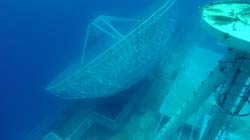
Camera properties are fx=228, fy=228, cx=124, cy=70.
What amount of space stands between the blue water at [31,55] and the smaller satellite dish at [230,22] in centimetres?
1362

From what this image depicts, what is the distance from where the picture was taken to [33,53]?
56.2ft

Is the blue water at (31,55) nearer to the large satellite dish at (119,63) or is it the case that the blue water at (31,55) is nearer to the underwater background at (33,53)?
the underwater background at (33,53)

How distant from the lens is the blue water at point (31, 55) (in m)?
15.7

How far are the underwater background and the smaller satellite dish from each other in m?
13.1

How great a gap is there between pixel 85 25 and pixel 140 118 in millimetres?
10614

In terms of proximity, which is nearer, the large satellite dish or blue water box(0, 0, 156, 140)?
the large satellite dish

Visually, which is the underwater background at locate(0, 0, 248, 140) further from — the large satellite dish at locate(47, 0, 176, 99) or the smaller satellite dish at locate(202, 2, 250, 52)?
the smaller satellite dish at locate(202, 2, 250, 52)

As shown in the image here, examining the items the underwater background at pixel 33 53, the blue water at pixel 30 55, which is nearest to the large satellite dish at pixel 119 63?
the underwater background at pixel 33 53

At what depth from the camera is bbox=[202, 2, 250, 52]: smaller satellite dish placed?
4.30 metres

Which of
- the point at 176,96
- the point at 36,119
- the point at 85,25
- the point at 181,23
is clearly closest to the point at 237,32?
the point at 176,96

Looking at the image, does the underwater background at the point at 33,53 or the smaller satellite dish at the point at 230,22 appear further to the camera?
the underwater background at the point at 33,53

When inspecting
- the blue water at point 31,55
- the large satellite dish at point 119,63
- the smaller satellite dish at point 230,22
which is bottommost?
the blue water at point 31,55

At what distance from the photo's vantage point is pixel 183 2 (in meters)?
24.3

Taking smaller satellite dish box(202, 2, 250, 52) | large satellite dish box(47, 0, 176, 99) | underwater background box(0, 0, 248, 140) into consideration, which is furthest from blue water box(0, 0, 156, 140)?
smaller satellite dish box(202, 2, 250, 52)
